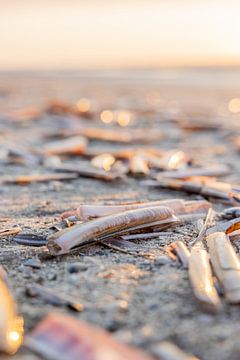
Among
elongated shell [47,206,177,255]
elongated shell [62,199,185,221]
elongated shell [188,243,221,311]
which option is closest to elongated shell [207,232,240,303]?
elongated shell [188,243,221,311]

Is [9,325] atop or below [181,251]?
below

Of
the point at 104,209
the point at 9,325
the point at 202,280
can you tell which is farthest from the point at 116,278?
the point at 104,209

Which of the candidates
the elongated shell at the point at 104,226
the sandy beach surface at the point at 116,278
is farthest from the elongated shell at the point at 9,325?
the elongated shell at the point at 104,226

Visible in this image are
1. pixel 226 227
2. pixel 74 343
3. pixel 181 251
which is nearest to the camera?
pixel 74 343

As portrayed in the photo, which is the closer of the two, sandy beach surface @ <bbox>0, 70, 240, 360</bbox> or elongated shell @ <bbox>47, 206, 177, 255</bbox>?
sandy beach surface @ <bbox>0, 70, 240, 360</bbox>

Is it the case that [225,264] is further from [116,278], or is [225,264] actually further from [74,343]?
[74,343]

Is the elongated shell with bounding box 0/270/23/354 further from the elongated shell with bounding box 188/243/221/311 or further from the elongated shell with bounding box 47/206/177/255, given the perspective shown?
the elongated shell with bounding box 188/243/221/311

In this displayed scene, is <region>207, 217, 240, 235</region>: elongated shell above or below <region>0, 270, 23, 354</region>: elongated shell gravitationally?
above
